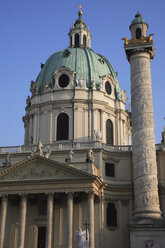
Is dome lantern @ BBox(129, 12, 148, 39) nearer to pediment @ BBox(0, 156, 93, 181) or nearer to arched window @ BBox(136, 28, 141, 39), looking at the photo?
arched window @ BBox(136, 28, 141, 39)

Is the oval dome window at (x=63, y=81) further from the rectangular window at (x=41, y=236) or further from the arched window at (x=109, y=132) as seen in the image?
the rectangular window at (x=41, y=236)

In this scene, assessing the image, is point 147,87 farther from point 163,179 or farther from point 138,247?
point 138,247

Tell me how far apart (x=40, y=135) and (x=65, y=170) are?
1157 cm

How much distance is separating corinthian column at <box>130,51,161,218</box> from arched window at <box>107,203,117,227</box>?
22.5 ft

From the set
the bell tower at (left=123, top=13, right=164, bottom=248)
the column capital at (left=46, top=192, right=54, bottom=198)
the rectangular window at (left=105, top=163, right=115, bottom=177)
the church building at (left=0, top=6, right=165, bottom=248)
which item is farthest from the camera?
the rectangular window at (left=105, top=163, right=115, bottom=177)

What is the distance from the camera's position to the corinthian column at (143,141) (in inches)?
1318

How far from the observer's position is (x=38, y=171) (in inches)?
1505

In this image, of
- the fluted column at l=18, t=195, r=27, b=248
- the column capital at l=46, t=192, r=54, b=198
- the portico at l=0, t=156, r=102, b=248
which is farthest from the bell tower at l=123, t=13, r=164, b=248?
the fluted column at l=18, t=195, r=27, b=248

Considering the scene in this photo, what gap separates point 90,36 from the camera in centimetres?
5797

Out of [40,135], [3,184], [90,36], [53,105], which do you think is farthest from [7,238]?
[90,36]

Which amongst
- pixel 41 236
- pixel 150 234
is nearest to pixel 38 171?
pixel 41 236

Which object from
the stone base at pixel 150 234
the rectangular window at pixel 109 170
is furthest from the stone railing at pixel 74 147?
the stone base at pixel 150 234

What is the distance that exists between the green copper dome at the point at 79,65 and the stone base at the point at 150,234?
22521 mm

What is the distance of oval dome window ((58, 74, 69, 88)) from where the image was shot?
4950cm
